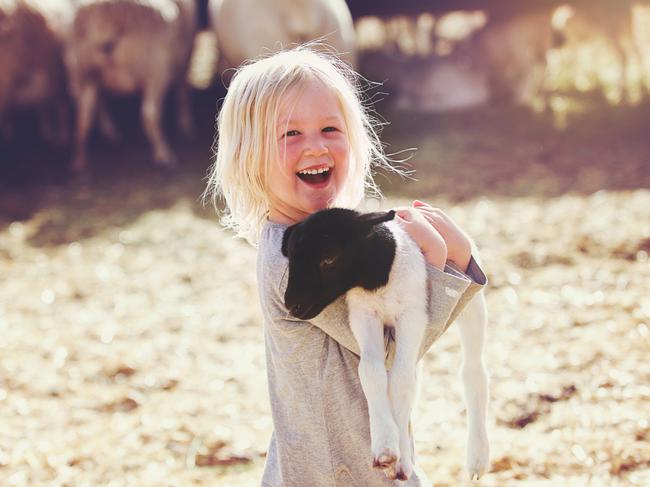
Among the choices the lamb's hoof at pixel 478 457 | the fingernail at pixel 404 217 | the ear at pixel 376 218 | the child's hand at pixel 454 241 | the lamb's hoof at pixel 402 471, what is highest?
the ear at pixel 376 218

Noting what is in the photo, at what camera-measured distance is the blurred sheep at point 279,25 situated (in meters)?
8.30

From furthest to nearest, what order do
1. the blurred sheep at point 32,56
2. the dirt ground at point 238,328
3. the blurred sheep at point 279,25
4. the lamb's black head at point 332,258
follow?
the blurred sheep at point 32,56
the blurred sheep at point 279,25
the dirt ground at point 238,328
the lamb's black head at point 332,258

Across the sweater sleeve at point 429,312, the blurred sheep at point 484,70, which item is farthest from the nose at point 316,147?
the blurred sheep at point 484,70

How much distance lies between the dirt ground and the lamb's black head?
4.85 feet

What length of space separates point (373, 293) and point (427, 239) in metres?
0.25

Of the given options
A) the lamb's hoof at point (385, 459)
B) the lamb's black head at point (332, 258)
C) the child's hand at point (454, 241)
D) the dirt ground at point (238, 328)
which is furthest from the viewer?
the dirt ground at point (238, 328)

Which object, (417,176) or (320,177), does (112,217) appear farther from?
(320,177)

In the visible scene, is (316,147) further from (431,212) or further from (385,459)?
(385,459)

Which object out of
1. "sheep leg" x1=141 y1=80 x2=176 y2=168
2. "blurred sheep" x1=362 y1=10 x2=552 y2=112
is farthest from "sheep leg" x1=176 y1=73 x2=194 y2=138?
"blurred sheep" x1=362 y1=10 x2=552 y2=112

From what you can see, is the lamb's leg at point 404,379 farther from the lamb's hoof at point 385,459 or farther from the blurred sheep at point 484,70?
the blurred sheep at point 484,70

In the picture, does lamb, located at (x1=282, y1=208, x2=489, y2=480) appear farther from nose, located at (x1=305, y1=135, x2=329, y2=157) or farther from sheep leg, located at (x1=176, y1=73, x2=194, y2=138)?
sheep leg, located at (x1=176, y1=73, x2=194, y2=138)

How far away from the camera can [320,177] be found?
6.91ft

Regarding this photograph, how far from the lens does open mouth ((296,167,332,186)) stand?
2053mm

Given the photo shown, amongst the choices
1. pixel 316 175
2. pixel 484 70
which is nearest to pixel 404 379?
pixel 316 175
